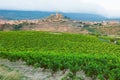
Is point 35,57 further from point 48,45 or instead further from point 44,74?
point 48,45

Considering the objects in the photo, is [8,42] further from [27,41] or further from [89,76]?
[89,76]

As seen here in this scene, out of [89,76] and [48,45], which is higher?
[89,76]

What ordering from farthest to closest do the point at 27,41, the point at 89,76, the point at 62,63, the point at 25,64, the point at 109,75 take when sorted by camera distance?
the point at 27,41 < the point at 25,64 < the point at 62,63 < the point at 89,76 < the point at 109,75

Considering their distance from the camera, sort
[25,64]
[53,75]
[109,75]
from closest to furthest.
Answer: [109,75] → [53,75] → [25,64]

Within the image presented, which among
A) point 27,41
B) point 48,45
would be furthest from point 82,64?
point 27,41

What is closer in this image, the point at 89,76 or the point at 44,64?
the point at 89,76

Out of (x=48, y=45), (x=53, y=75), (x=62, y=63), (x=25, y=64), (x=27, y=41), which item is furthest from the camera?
(x=27, y=41)

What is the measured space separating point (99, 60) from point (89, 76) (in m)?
4.54

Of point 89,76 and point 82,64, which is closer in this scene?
point 89,76

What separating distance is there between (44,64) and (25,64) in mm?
3138

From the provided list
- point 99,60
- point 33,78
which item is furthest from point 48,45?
point 33,78

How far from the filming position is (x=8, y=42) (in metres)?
45.8

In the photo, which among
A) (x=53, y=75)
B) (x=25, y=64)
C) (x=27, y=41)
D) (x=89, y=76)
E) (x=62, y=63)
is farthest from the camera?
(x=27, y=41)

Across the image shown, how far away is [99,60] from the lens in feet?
79.0
